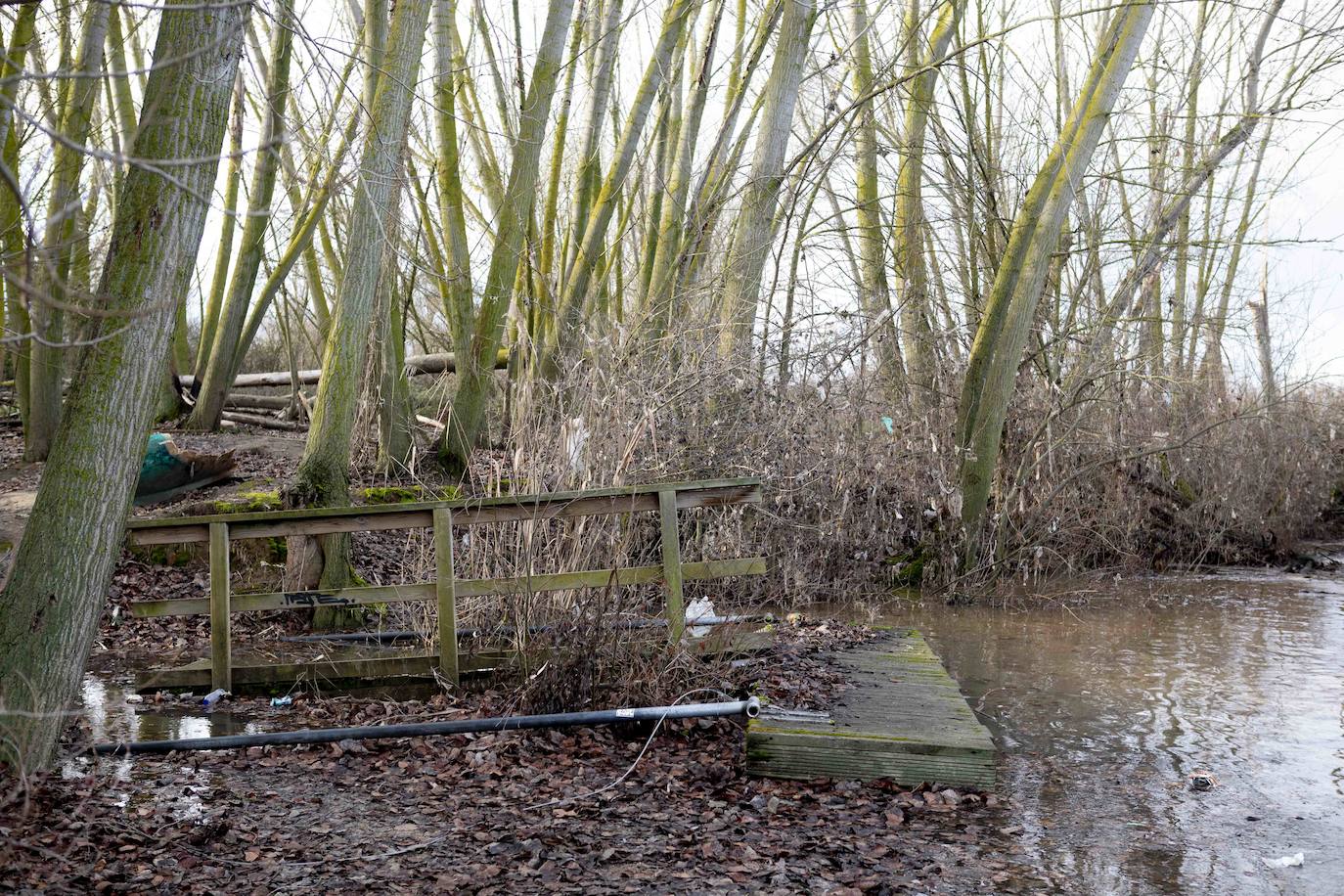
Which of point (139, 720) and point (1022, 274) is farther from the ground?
point (1022, 274)

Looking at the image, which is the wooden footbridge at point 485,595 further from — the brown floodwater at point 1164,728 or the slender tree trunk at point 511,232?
the slender tree trunk at point 511,232

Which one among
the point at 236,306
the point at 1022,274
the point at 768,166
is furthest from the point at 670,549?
the point at 236,306

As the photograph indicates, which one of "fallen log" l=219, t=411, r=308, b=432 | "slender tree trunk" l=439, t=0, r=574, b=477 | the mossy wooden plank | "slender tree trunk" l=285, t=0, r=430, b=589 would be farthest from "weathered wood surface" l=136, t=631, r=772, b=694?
"fallen log" l=219, t=411, r=308, b=432

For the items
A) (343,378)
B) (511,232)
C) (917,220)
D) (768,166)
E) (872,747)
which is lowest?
(872,747)

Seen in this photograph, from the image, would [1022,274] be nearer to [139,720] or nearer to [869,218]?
[869,218]

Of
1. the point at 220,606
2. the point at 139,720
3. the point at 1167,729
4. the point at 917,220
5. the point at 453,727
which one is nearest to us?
the point at 453,727

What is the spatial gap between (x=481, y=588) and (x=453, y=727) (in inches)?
46.7

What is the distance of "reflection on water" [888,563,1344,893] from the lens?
16.6ft

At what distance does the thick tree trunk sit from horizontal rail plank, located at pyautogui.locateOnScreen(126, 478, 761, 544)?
2.24 meters

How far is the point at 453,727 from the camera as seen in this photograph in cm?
590

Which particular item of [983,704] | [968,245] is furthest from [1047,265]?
[983,704]

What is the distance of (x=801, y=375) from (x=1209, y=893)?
7.05 meters

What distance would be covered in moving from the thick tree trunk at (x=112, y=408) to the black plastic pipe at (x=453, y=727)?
3.65ft

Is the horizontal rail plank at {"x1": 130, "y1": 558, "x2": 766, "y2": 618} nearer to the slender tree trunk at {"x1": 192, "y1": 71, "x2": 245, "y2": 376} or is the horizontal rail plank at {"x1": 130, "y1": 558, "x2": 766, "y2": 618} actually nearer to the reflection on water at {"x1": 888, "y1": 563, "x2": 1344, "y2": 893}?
the reflection on water at {"x1": 888, "y1": 563, "x2": 1344, "y2": 893}
